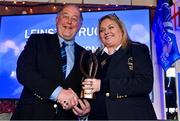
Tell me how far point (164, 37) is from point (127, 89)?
104 centimetres

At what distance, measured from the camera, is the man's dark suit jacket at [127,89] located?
54.6 inches

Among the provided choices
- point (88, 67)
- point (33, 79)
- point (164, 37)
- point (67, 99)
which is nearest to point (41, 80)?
point (33, 79)

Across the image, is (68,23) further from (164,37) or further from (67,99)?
(164,37)

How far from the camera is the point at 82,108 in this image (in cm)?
145

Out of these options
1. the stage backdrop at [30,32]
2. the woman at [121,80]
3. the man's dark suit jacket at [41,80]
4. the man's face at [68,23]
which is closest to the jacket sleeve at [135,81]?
the woman at [121,80]

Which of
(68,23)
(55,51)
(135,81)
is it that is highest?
(68,23)

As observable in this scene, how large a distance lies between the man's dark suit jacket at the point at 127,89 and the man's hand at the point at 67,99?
0.13 meters

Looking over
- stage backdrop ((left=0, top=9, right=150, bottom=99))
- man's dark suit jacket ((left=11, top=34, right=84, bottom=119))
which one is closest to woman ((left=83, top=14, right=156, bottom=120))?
man's dark suit jacket ((left=11, top=34, right=84, bottom=119))

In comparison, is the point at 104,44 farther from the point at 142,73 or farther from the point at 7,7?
the point at 7,7

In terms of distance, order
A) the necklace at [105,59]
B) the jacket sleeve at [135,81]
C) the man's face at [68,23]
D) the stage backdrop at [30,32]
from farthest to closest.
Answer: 1. the stage backdrop at [30,32]
2. the man's face at [68,23]
3. the necklace at [105,59]
4. the jacket sleeve at [135,81]

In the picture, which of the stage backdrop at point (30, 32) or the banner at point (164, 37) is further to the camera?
the stage backdrop at point (30, 32)

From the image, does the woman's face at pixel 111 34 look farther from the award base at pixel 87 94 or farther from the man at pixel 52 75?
the award base at pixel 87 94

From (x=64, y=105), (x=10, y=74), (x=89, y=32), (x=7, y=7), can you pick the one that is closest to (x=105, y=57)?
(x=64, y=105)

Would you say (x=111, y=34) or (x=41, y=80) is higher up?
(x=111, y=34)
